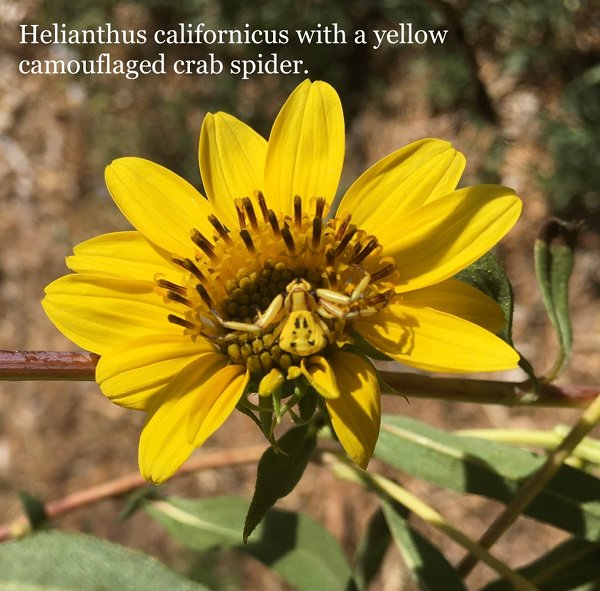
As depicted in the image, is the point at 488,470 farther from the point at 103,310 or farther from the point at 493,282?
the point at 103,310

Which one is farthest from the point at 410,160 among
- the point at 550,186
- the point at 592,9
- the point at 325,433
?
the point at 592,9

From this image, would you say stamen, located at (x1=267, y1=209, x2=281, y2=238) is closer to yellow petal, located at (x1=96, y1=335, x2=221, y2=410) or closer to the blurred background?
yellow petal, located at (x1=96, y1=335, x2=221, y2=410)

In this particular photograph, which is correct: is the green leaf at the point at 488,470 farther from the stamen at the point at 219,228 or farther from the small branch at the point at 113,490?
the stamen at the point at 219,228

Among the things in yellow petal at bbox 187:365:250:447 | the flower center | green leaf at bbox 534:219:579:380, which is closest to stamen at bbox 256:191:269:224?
the flower center

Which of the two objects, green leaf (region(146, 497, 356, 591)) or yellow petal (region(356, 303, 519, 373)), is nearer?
yellow petal (region(356, 303, 519, 373))

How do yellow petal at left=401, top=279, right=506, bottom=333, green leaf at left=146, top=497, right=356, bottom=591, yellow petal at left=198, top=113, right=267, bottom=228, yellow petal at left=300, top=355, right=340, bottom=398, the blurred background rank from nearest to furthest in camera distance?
yellow petal at left=300, top=355, right=340, bottom=398
yellow petal at left=401, top=279, right=506, bottom=333
yellow petal at left=198, top=113, right=267, bottom=228
green leaf at left=146, top=497, right=356, bottom=591
the blurred background

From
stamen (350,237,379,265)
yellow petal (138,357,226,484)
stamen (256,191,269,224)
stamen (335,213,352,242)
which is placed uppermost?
stamen (256,191,269,224)
